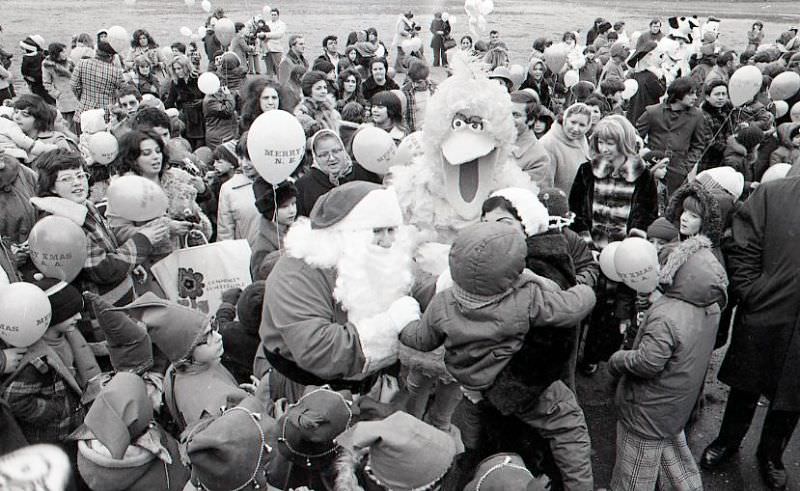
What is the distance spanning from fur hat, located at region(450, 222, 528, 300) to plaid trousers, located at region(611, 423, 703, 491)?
1437mm

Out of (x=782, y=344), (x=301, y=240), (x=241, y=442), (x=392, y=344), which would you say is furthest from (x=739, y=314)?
(x=241, y=442)

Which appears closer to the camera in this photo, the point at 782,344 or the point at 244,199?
the point at 782,344

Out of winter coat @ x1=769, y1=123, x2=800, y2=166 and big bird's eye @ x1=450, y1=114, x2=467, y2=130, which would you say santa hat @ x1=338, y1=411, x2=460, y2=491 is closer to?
big bird's eye @ x1=450, y1=114, x2=467, y2=130

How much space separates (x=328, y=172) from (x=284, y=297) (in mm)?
2236

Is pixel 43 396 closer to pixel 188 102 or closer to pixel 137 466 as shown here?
pixel 137 466

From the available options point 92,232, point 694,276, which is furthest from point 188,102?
point 694,276

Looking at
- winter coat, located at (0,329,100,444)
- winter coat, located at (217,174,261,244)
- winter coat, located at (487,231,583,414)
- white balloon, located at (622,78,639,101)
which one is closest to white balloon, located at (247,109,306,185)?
winter coat, located at (217,174,261,244)

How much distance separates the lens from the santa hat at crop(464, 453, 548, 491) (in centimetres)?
199

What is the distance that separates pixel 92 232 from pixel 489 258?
2.30 meters

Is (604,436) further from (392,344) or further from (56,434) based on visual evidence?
(56,434)

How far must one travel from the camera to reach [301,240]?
96.3 inches

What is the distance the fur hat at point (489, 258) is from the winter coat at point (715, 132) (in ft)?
14.9

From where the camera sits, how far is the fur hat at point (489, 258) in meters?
2.20

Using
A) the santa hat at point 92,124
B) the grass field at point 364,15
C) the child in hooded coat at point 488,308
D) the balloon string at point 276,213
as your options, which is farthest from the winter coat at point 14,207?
the grass field at point 364,15
